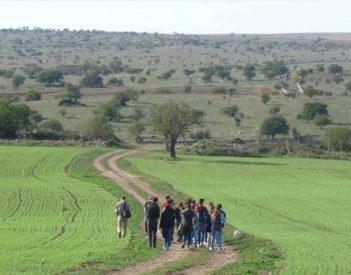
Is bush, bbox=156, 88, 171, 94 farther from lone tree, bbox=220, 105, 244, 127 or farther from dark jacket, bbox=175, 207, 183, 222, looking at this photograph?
dark jacket, bbox=175, 207, 183, 222

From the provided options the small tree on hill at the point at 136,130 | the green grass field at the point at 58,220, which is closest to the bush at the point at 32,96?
the small tree on hill at the point at 136,130

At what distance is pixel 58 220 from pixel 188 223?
10.2 m

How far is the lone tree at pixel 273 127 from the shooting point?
12119cm

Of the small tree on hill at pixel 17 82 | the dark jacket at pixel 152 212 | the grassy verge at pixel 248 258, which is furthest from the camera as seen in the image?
the small tree on hill at pixel 17 82

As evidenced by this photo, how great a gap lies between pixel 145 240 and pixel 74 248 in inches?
157

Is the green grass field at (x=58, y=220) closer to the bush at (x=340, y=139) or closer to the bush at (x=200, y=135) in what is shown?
the bush at (x=200, y=135)

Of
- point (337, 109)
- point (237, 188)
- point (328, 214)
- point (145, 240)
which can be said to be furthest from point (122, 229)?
point (337, 109)

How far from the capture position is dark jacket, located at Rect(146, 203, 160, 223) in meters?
34.3

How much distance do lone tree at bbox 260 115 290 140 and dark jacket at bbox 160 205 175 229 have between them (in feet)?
286

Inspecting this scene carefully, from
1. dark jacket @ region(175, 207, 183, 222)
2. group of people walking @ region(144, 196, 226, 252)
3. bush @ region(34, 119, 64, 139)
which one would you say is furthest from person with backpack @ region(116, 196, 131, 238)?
bush @ region(34, 119, 64, 139)

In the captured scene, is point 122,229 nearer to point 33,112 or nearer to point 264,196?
point 264,196

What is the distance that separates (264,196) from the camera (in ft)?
197

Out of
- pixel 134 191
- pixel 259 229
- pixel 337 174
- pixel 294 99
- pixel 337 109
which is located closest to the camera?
pixel 259 229

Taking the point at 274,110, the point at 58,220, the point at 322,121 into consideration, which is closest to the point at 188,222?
the point at 58,220
